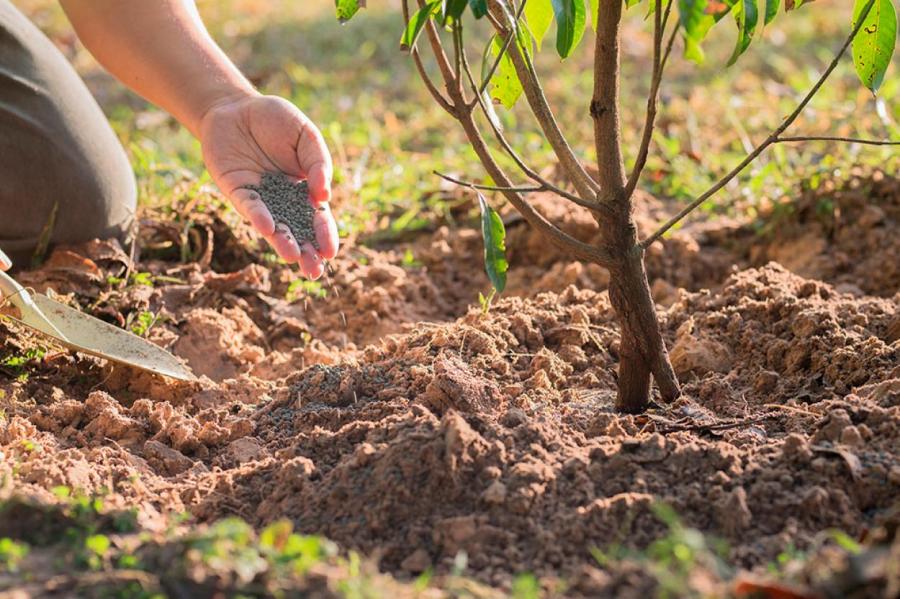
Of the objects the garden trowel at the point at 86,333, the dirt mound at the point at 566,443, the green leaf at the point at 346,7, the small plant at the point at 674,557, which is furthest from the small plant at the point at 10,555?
the green leaf at the point at 346,7

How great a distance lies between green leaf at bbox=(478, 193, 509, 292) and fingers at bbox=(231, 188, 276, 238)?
0.64 m

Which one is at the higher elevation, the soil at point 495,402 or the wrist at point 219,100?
the wrist at point 219,100

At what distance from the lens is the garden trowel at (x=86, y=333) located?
249 cm

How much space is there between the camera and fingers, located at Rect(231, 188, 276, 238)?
96.2 inches

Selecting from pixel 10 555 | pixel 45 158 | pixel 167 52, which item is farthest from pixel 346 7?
pixel 45 158

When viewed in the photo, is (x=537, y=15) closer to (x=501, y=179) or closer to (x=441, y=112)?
(x=501, y=179)

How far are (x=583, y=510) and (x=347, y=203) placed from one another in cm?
215

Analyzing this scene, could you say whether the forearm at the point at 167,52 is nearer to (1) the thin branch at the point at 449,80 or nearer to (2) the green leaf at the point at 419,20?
(1) the thin branch at the point at 449,80

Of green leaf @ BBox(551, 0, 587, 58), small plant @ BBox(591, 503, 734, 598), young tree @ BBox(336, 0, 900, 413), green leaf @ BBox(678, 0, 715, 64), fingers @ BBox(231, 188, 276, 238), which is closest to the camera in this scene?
small plant @ BBox(591, 503, 734, 598)

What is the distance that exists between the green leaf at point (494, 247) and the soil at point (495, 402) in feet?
0.87

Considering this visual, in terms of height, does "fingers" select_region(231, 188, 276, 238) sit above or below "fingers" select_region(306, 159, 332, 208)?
below

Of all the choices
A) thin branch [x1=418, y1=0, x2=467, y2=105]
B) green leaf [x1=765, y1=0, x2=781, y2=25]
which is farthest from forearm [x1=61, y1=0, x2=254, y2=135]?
green leaf [x1=765, y1=0, x2=781, y2=25]

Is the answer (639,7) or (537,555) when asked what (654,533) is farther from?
(639,7)

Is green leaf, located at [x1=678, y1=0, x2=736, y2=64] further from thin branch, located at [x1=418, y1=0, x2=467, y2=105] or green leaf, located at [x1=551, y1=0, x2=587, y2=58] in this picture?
thin branch, located at [x1=418, y1=0, x2=467, y2=105]
